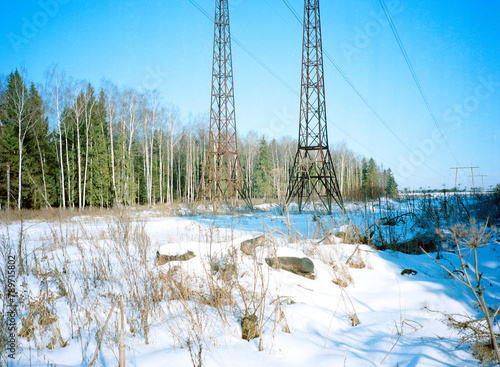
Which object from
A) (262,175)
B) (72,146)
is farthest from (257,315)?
(262,175)

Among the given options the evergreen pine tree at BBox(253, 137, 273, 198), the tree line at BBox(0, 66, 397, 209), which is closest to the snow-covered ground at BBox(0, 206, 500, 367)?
the tree line at BBox(0, 66, 397, 209)

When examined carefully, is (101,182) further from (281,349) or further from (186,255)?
(281,349)

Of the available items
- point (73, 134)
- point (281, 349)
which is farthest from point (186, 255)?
point (73, 134)

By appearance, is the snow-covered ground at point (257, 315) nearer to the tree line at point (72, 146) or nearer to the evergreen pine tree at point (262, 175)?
the tree line at point (72, 146)

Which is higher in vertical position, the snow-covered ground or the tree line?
the tree line

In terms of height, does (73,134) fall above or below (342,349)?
above

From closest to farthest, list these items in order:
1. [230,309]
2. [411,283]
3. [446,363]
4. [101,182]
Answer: [446,363] < [230,309] < [411,283] < [101,182]

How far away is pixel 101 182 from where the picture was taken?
21.7 meters

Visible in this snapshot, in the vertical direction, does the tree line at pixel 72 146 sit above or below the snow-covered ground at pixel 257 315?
above

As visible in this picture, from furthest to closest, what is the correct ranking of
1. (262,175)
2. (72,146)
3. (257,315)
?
(262,175) → (72,146) → (257,315)

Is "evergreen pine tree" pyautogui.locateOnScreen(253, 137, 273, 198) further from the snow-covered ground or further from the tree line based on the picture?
the snow-covered ground

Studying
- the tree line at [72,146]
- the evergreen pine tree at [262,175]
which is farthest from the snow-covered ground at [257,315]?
the evergreen pine tree at [262,175]

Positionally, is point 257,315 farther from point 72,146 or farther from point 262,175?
point 262,175

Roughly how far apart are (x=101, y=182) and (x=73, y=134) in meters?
4.84
